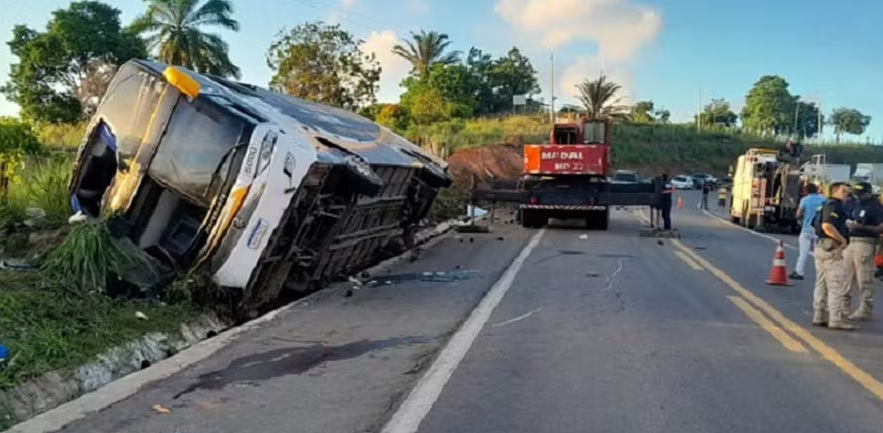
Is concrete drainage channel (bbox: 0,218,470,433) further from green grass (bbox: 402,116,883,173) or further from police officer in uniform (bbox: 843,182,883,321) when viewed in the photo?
green grass (bbox: 402,116,883,173)

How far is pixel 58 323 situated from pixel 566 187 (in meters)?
18.7

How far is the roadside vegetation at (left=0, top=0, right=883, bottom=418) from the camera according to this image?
7.98 meters

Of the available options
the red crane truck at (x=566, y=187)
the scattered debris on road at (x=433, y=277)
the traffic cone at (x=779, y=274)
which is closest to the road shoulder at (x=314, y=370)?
the scattered debris on road at (x=433, y=277)

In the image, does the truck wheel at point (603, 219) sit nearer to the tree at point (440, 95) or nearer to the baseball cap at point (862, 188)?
the baseball cap at point (862, 188)

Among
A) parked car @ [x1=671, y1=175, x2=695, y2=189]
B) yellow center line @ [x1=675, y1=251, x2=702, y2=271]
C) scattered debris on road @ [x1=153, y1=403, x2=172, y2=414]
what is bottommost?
scattered debris on road @ [x1=153, y1=403, x2=172, y2=414]

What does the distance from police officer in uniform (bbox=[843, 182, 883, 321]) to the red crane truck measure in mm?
13532

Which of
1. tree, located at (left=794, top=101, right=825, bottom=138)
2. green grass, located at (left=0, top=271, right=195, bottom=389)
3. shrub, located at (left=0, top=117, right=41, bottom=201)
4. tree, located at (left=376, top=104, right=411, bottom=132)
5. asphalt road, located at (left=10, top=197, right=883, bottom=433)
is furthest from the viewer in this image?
tree, located at (left=794, top=101, right=825, bottom=138)

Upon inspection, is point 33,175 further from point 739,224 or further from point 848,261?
point 739,224

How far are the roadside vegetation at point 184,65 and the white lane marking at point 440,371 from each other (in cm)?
246

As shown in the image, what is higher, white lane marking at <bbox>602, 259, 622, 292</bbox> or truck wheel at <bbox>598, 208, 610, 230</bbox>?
truck wheel at <bbox>598, 208, 610, 230</bbox>

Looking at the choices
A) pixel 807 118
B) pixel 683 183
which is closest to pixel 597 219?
pixel 683 183

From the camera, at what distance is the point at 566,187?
24.9 metres

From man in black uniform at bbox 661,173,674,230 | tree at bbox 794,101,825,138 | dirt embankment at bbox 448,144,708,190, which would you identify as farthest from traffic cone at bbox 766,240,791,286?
tree at bbox 794,101,825,138

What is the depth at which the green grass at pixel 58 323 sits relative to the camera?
21.3ft
